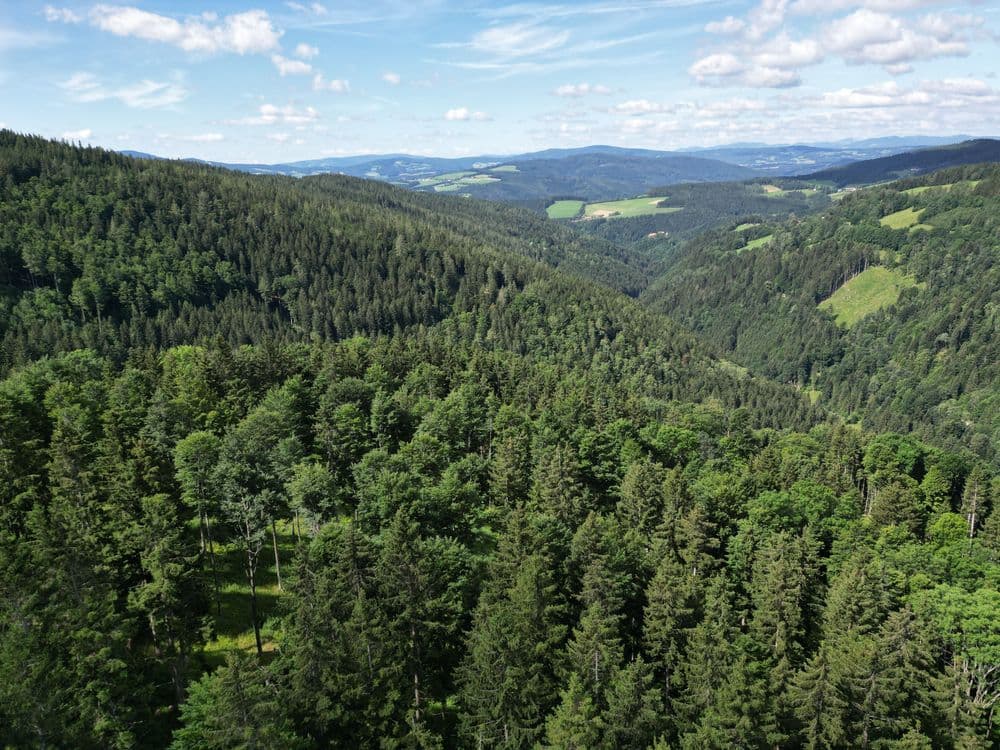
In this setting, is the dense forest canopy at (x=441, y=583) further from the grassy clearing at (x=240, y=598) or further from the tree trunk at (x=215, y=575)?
the tree trunk at (x=215, y=575)

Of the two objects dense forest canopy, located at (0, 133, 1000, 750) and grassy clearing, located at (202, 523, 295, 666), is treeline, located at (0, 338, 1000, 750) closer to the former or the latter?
dense forest canopy, located at (0, 133, 1000, 750)

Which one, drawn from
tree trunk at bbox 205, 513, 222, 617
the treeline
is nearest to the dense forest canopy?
the treeline

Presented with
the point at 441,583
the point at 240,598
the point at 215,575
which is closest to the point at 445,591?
the point at 441,583

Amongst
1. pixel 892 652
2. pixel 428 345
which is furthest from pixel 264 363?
pixel 892 652

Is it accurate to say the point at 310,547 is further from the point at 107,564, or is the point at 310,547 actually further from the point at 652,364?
the point at 652,364

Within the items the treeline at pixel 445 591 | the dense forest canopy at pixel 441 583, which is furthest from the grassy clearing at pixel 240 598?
the treeline at pixel 445 591

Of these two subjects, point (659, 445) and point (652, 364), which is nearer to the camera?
point (659, 445)

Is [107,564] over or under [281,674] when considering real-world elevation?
over
